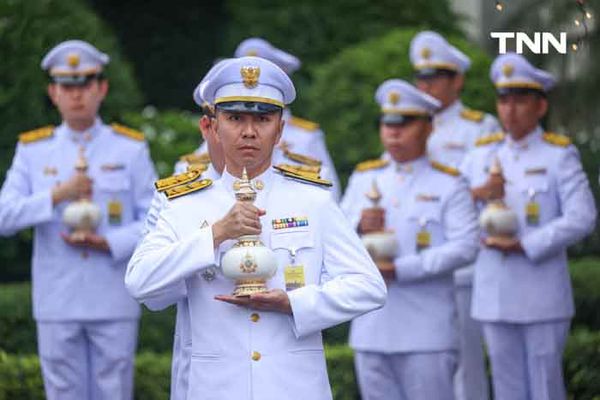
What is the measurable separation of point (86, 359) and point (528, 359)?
91.8 inches

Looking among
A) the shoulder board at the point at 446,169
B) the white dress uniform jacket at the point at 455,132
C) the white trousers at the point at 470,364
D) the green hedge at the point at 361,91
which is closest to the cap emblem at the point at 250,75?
the shoulder board at the point at 446,169

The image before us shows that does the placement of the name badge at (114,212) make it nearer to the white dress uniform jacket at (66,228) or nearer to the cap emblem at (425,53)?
the white dress uniform jacket at (66,228)

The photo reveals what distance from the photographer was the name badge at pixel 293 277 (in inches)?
270

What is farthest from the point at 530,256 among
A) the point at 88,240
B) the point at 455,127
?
the point at 88,240

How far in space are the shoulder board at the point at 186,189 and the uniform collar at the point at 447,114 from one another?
4545mm

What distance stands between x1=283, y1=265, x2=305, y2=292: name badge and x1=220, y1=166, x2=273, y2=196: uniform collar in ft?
1.00

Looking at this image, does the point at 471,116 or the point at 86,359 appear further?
the point at 471,116

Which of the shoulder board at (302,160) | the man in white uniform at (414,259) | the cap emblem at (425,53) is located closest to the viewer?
the shoulder board at (302,160)

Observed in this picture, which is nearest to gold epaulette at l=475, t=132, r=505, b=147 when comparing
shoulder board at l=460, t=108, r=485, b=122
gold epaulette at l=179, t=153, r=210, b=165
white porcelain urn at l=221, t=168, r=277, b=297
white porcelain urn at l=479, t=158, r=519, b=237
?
white porcelain urn at l=479, t=158, r=519, b=237

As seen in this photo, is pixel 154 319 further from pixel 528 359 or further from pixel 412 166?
pixel 528 359

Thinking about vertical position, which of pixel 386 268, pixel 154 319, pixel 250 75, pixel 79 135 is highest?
pixel 79 135

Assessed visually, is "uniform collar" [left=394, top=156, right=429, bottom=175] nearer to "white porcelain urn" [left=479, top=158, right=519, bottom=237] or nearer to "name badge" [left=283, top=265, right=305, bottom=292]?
"white porcelain urn" [left=479, top=158, right=519, bottom=237]

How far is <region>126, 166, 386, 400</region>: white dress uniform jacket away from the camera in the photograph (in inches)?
266

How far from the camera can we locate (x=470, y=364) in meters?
10.8
